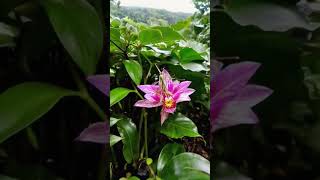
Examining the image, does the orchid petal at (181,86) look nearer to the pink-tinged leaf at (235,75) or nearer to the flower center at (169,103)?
the flower center at (169,103)

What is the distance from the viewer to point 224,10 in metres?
0.54

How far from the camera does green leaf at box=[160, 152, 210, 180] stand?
2.15 feet

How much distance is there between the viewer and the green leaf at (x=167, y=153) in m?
0.73

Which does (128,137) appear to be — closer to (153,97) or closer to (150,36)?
(153,97)

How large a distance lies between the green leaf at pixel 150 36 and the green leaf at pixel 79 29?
0.73ft

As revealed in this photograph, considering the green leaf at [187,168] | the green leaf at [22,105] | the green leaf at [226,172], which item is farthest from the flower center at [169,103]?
the green leaf at [22,105]

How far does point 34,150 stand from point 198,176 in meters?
0.31

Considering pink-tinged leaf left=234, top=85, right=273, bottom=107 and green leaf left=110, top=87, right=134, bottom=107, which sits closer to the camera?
pink-tinged leaf left=234, top=85, right=273, bottom=107

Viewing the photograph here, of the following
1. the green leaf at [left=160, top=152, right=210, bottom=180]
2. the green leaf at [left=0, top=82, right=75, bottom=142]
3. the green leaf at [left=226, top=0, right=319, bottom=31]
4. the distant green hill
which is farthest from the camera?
the distant green hill

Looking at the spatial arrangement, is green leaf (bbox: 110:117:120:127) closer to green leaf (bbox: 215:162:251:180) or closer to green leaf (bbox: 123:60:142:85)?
green leaf (bbox: 123:60:142:85)

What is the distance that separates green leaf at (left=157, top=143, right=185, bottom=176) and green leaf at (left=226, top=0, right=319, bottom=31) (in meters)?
0.32

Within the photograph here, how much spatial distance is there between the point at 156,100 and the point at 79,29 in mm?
314

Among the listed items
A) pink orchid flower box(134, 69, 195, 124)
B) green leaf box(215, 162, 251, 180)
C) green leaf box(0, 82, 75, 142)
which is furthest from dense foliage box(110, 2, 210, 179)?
green leaf box(0, 82, 75, 142)

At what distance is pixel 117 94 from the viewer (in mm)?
699
